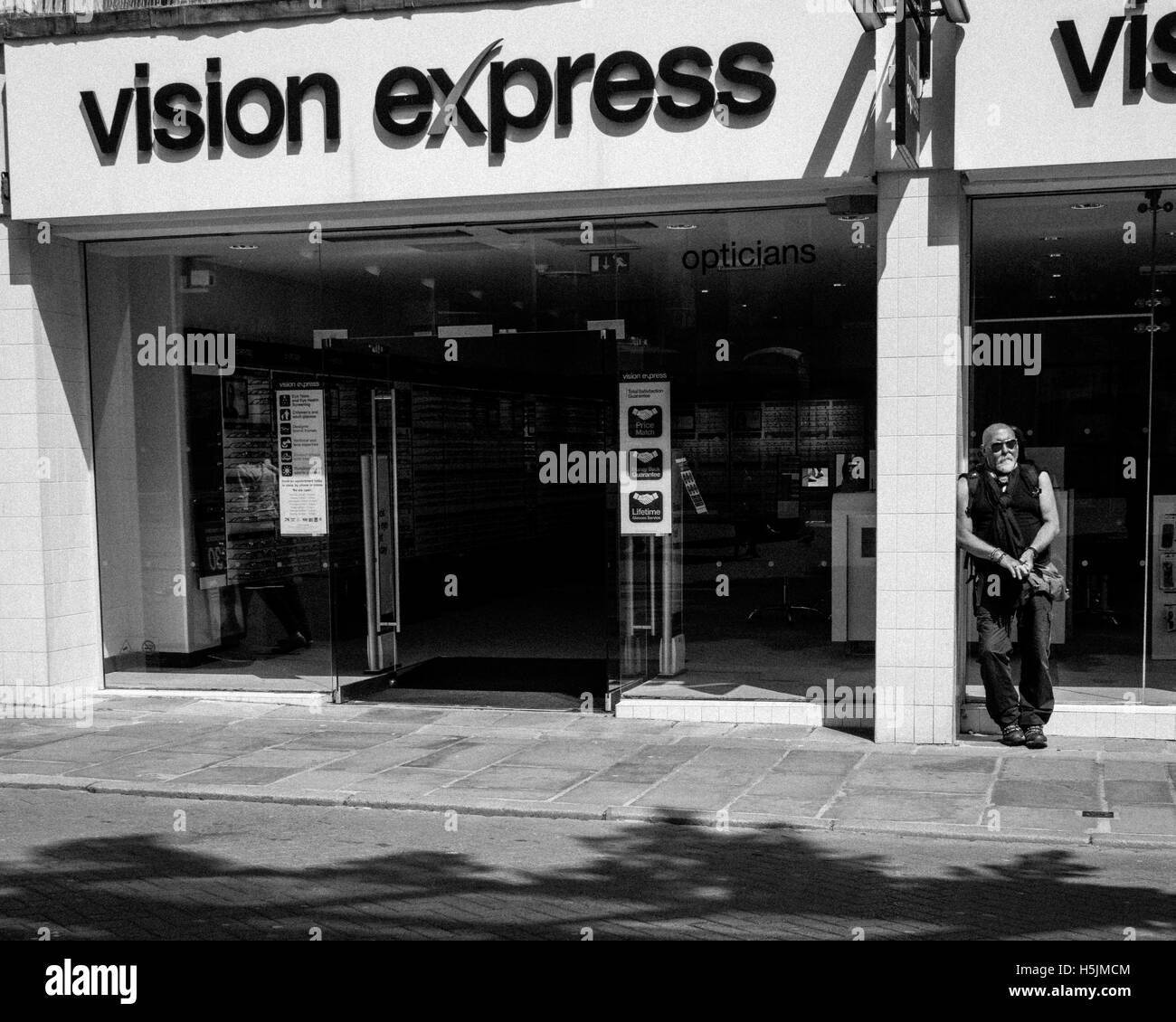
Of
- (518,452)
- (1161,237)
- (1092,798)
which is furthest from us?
(518,452)

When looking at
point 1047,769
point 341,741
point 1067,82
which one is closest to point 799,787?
point 1047,769

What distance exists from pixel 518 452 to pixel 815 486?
5.35 m

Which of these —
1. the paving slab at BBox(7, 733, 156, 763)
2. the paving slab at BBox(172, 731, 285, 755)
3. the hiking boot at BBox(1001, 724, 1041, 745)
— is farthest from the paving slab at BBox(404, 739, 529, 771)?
the hiking boot at BBox(1001, 724, 1041, 745)

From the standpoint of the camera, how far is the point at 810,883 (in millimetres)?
6363

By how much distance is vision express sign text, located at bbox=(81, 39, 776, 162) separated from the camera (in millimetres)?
9320

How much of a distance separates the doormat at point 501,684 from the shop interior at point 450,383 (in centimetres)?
4

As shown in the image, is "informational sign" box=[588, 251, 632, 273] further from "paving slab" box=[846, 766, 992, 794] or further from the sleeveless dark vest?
"paving slab" box=[846, 766, 992, 794]

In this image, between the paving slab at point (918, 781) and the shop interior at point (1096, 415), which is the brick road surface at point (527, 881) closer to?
the paving slab at point (918, 781)

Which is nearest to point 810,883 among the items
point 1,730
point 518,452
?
point 1,730

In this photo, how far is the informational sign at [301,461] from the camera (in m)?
11.6

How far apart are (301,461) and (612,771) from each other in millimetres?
4530

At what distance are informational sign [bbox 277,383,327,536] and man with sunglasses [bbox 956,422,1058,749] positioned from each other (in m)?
5.32

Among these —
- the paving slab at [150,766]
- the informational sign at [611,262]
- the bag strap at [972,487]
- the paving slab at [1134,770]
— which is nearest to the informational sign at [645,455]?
the informational sign at [611,262]

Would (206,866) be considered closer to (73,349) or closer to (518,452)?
(73,349)
